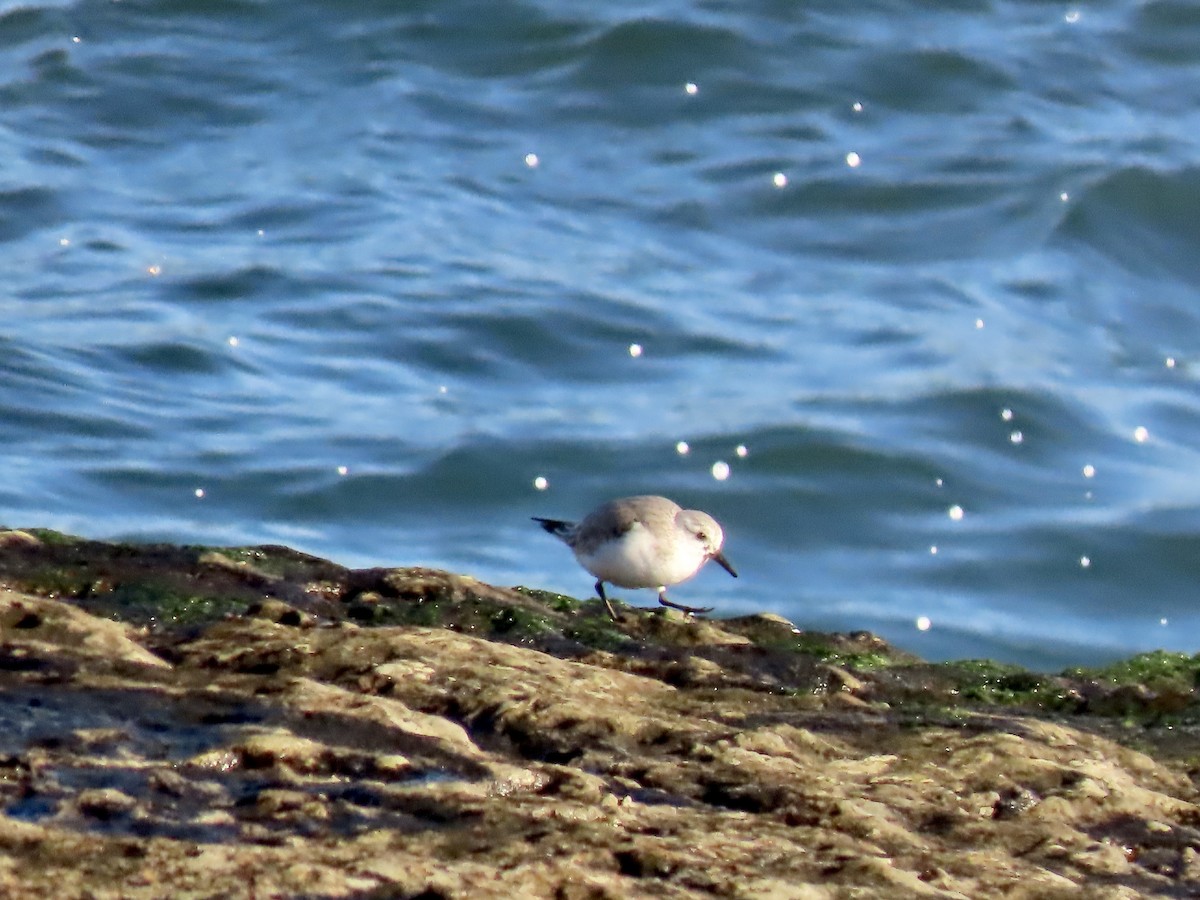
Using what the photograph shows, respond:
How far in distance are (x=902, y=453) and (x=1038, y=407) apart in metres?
1.10

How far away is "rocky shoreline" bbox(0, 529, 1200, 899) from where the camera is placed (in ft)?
9.21

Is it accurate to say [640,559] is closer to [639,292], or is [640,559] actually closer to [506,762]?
[506,762]

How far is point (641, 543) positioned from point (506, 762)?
313cm

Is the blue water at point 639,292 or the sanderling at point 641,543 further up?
the blue water at point 639,292

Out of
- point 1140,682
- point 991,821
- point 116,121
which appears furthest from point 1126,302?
point 991,821

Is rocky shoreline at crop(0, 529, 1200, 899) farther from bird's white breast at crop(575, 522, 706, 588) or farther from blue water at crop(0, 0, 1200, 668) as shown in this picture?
blue water at crop(0, 0, 1200, 668)

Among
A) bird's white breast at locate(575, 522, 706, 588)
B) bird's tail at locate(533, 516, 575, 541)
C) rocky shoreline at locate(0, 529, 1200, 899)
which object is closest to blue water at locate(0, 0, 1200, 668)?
bird's tail at locate(533, 516, 575, 541)

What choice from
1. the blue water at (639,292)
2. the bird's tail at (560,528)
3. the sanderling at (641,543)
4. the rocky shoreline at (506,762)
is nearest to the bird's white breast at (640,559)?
the sanderling at (641,543)

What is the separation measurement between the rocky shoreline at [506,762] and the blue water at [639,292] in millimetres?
5447

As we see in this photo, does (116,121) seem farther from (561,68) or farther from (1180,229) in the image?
(1180,229)

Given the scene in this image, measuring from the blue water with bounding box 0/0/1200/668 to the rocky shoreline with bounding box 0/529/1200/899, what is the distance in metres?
5.45

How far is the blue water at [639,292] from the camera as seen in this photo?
12.1 m

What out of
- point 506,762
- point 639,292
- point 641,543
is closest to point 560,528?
point 641,543

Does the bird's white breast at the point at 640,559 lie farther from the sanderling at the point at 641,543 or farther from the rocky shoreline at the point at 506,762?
the rocky shoreline at the point at 506,762
